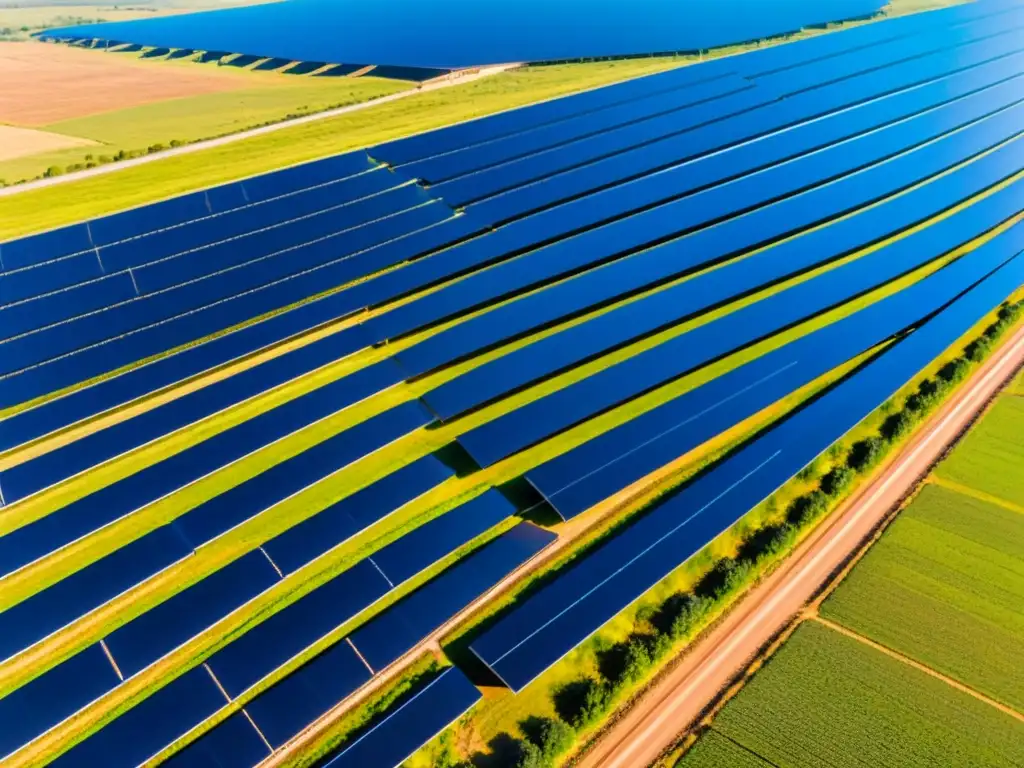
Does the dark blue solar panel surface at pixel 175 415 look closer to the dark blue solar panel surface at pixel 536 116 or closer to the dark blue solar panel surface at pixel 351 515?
the dark blue solar panel surface at pixel 351 515

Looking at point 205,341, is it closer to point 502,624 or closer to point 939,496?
point 502,624

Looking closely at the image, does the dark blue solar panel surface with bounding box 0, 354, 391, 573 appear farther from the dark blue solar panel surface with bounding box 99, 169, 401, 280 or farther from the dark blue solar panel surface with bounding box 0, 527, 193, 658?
the dark blue solar panel surface with bounding box 99, 169, 401, 280

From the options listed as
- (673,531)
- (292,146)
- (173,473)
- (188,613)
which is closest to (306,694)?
(188,613)


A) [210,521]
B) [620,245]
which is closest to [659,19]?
[620,245]

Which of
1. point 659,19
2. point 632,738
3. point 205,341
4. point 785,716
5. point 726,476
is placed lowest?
point 785,716

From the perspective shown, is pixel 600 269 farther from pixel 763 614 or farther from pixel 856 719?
pixel 856 719

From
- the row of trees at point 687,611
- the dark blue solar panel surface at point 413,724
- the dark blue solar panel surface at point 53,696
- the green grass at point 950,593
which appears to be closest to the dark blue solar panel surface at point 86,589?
the dark blue solar panel surface at point 53,696
